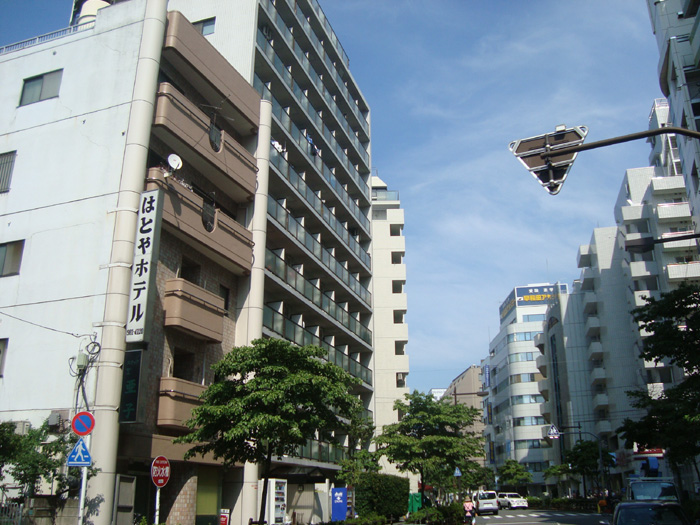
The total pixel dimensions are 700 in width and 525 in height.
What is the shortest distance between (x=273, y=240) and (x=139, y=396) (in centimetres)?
1424

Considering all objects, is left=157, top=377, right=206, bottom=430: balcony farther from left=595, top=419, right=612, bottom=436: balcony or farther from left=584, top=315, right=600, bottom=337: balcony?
left=584, top=315, right=600, bottom=337: balcony

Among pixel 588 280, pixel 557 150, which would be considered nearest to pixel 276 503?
pixel 557 150

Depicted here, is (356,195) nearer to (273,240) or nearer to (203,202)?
(273,240)

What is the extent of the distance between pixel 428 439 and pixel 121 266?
20624mm

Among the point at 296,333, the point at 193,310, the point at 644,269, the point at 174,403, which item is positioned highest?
the point at 644,269

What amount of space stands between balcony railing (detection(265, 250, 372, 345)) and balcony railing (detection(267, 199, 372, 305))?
182 cm

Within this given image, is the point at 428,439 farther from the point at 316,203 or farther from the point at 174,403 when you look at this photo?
the point at 174,403

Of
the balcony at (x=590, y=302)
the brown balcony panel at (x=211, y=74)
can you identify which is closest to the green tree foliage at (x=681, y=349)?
the brown balcony panel at (x=211, y=74)

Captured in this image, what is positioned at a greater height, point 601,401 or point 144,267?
point 601,401

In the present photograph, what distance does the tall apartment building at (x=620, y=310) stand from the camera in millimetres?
59375

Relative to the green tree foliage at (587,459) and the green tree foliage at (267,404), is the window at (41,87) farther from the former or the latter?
the green tree foliage at (587,459)

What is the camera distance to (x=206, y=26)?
31781 millimetres

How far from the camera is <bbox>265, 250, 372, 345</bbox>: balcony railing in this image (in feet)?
101

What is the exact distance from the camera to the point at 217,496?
2502cm
